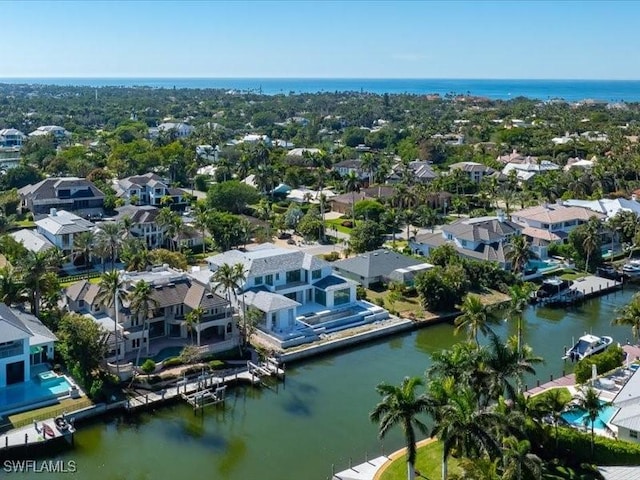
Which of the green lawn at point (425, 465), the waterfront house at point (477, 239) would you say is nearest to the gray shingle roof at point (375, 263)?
the waterfront house at point (477, 239)

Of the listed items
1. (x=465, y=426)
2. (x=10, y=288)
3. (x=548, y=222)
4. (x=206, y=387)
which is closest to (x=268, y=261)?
(x=206, y=387)

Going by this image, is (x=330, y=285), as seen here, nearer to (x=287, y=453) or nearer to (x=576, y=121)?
(x=287, y=453)

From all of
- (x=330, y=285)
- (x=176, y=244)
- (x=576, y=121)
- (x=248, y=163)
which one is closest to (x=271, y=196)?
(x=248, y=163)

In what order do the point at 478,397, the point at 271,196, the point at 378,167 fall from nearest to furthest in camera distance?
the point at 478,397 < the point at 271,196 < the point at 378,167

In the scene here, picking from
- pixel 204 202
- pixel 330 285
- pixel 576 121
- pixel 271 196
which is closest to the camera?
pixel 330 285

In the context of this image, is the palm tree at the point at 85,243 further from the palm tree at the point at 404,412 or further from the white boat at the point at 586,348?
the white boat at the point at 586,348

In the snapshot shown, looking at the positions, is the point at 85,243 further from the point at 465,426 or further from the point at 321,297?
the point at 465,426

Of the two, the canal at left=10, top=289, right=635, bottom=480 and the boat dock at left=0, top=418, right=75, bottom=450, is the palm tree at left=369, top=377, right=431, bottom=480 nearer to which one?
the canal at left=10, top=289, right=635, bottom=480
